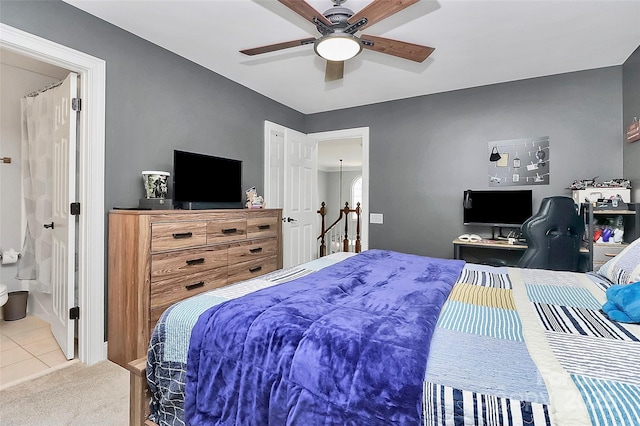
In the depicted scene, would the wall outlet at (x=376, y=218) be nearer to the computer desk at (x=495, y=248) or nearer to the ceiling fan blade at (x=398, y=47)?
the computer desk at (x=495, y=248)

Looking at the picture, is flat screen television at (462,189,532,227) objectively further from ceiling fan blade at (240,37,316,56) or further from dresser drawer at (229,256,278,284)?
A: ceiling fan blade at (240,37,316,56)

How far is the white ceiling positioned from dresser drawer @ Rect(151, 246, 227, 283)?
70.7 inches

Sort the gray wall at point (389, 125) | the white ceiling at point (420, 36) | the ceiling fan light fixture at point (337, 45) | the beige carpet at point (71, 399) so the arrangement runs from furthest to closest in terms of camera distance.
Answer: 1. the gray wall at point (389, 125)
2. the white ceiling at point (420, 36)
3. the ceiling fan light fixture at point (337, 45)
4. the beige carpet at point (71, 399)

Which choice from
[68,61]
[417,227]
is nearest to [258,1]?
[68,61]

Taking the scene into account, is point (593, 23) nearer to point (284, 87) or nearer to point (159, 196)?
point (284, 87)

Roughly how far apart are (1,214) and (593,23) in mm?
5526

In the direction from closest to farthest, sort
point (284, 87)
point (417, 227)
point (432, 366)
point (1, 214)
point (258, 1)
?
1. point (432, 366)
2. point (258, 1)
3. point (1, 214)
4. point (284, 87)
5. point (417, 227)

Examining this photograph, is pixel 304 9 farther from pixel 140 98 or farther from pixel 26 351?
pixel 26 351

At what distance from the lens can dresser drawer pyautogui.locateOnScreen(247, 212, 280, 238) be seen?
10.1ft

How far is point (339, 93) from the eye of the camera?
12.7ft

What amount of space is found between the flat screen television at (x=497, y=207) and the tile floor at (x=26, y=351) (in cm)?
394

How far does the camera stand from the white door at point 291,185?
13.4 ft

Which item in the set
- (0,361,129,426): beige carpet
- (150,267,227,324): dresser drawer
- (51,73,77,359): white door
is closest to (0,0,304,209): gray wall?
(51,73,77,359): white door

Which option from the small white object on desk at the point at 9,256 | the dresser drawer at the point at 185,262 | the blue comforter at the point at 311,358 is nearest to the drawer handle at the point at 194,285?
the dresser drawer at the point at 185,262
